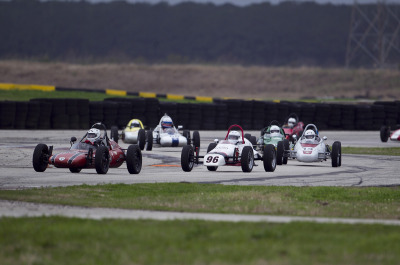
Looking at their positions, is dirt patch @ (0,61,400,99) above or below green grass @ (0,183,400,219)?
above

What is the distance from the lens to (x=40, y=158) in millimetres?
21922

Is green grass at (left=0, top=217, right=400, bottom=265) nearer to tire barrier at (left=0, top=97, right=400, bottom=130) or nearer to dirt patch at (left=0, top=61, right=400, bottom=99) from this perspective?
tire barrier at (left=0, top=97, right=400, bottom=130)

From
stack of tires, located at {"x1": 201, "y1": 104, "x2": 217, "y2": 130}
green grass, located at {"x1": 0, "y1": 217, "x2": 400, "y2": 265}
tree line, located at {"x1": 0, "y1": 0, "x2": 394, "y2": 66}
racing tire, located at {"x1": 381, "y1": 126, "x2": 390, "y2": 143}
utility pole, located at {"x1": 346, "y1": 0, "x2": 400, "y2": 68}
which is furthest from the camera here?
tree line, located at {"x1": 0, "y1": 0, "x2": 394, "y2": 66}

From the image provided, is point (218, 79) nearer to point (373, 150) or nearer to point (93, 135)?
point (373, 150)

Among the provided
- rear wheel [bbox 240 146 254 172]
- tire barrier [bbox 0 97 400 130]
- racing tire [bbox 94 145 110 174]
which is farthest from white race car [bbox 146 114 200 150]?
racing tire [bbox 94 145 110 174]

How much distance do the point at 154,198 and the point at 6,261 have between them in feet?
22.4

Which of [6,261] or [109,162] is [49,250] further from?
[109,162]

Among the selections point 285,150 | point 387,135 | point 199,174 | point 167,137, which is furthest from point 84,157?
point 387,135

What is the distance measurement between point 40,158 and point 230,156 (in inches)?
207

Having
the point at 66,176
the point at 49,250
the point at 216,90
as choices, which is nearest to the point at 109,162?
the point at 66,176

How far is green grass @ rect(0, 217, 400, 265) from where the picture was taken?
10289 mm

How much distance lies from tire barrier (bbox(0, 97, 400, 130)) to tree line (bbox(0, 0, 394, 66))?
70380mm

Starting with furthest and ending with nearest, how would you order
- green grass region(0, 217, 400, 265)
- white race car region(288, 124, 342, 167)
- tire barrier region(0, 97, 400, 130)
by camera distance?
tire barrier region(0, 97, 400, 130) < white race car region(288, 124, 342, 167) < green grass region(0, 217, 400, 265)

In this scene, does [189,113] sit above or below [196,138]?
above
